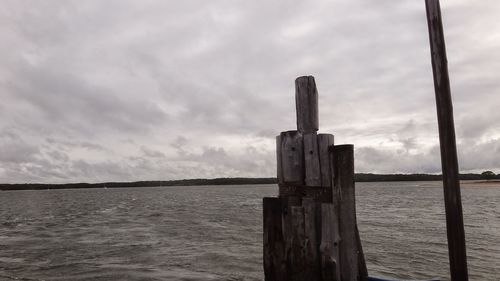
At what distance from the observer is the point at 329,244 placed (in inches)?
197

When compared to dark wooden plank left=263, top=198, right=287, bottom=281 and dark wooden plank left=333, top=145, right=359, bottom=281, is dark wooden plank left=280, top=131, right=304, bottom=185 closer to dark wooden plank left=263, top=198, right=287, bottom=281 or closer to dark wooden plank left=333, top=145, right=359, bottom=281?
dark wooden plank left=263, top=198, right=287, bottom=281

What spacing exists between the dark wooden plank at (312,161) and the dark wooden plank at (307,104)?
12cm

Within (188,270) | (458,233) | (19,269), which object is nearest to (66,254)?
(19,269)

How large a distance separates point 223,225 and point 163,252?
31.9ft

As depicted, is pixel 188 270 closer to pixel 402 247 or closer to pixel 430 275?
pixel 430 275

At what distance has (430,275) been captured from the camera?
11938mm

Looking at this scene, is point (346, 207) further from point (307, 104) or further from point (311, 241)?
point (307, 104)

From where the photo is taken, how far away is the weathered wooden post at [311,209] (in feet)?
16.6

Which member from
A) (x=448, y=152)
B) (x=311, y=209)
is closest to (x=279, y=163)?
(x=311, y=209)

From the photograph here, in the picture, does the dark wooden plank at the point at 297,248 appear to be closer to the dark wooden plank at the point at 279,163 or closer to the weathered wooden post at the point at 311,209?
the weathered wooden post at the point at 311,209

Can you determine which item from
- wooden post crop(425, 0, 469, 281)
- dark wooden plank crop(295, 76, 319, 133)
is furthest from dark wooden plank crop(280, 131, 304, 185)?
wooden post crop(425, 0, 469, 281)

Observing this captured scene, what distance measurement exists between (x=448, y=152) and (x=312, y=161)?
159 cm

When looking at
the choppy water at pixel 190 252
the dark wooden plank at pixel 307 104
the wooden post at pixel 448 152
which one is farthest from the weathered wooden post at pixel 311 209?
the choppy water at pixel 190 252

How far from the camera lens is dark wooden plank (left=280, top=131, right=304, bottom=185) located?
5.27m
